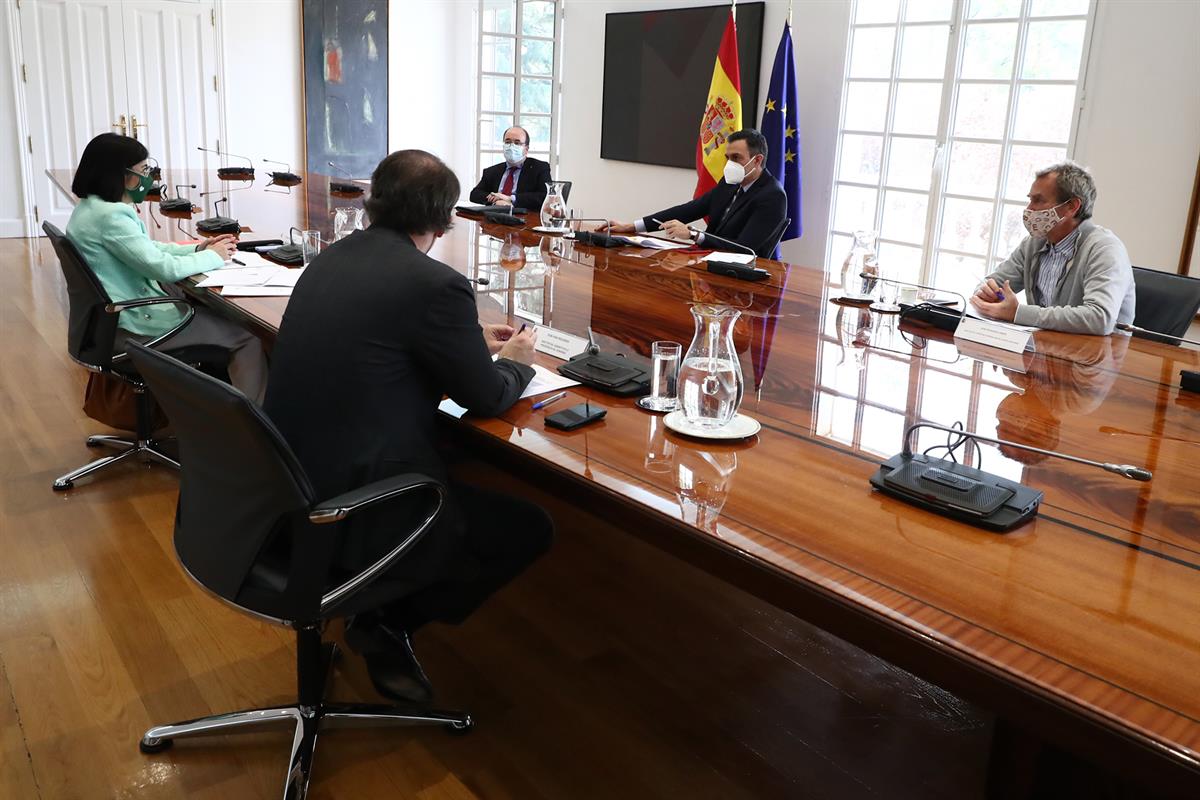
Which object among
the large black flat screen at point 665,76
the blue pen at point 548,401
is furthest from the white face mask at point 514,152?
the blue pen at point 548,401

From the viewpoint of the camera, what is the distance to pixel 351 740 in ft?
6.64

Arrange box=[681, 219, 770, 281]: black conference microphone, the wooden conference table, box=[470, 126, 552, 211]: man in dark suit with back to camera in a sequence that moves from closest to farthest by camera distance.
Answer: the wooden conference table, box=[681, 219, 770, 281]: black conference microphone, box=[470, 126, 552, 211]: man in dark suit with back to camera

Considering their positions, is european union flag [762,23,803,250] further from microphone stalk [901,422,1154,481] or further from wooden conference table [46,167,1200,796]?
microphone stalk [901,422,1154,481]

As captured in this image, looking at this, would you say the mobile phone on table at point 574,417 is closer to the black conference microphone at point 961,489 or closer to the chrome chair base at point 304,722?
the black conference microphone at point 961,489

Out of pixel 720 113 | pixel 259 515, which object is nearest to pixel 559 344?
pixel 259 515

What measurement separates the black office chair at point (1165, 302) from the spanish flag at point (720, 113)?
331cm

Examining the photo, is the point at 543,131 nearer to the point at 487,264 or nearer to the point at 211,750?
the point at 487,264

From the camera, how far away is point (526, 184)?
5.70 meters

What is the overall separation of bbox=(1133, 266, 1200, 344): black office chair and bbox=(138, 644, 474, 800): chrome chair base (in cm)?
250

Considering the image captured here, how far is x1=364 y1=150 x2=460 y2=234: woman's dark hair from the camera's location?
6.17 ft

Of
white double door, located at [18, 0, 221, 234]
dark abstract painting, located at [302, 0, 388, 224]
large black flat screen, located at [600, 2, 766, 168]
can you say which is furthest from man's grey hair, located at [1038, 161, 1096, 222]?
dark abstract painting, located at [302, 0, 388, 224]

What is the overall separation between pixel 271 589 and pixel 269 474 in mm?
246

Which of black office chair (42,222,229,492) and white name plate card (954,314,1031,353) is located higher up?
white name plate card (954,314,1031,353)

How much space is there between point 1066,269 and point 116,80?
7286 millimetres
